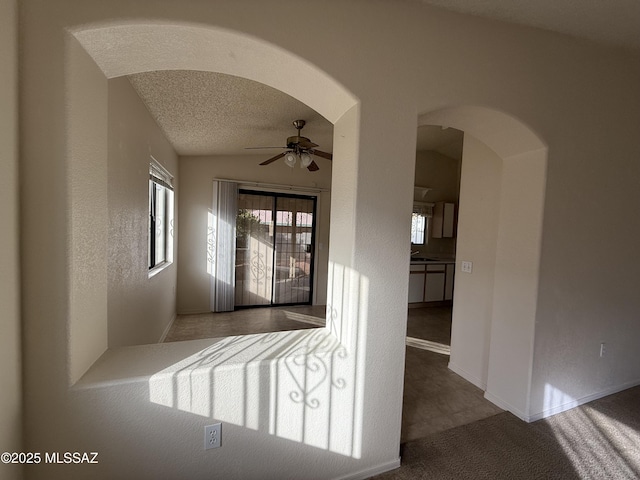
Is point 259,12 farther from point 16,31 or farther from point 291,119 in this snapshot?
point 291,119

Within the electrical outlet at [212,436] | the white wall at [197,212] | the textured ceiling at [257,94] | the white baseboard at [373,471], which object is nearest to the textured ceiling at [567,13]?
the textured ceiling at [257,94]

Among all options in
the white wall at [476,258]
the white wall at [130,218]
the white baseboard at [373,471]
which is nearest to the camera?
the white baseboard at [373,471]

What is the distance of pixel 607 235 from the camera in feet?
7.18

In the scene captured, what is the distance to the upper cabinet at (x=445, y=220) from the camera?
5.70 m

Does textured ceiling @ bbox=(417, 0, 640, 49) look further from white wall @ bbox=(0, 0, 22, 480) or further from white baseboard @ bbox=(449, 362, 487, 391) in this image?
white baseboard @ bbox=(449, 362, 487, 391)

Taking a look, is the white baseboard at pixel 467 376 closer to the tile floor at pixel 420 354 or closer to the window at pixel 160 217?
the tile floor at pixel 420 354

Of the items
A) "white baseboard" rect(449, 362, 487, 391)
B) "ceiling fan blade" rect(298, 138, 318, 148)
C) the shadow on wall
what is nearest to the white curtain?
"ceiling fan blade" rect(298, 138, 318, 148)

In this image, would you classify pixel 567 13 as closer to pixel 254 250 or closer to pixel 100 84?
pixel 100 84

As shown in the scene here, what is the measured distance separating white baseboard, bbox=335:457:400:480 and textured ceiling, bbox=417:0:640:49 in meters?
2.59

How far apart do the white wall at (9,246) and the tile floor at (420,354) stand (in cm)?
201

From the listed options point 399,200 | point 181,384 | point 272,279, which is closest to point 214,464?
point 181,384

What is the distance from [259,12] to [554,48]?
1.95 m

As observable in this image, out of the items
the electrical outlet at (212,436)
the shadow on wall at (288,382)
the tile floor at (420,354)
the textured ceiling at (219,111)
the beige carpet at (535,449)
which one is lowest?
the tile floor at (420,354)

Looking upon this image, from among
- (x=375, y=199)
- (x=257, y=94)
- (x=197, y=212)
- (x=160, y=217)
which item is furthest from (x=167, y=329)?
(x=375, y=199)
